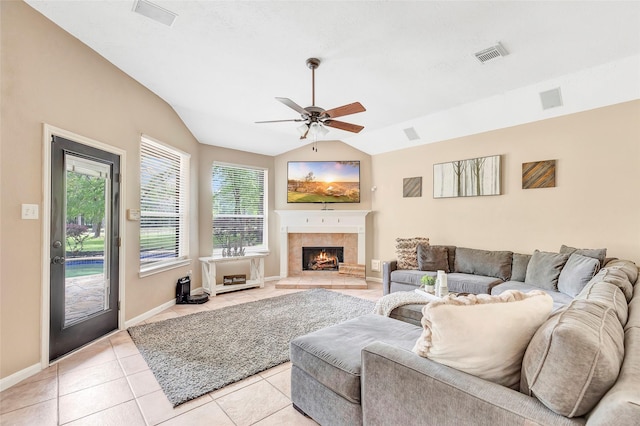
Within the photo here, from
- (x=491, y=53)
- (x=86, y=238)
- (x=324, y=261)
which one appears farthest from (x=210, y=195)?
(x=491, y=53)

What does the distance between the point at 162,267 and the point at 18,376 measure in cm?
183

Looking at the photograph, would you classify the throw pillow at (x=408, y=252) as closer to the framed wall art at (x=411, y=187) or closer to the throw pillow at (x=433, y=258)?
the throw pillow at (x=433, y=258)

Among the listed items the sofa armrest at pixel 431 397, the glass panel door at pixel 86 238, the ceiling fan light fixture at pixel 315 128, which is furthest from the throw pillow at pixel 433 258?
the glass panel door at pixel 86 238

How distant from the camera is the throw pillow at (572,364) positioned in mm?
849

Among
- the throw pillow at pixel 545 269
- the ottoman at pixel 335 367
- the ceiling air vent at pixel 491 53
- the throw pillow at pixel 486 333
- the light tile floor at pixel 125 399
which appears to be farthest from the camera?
the throw pillow at pixel 545 269

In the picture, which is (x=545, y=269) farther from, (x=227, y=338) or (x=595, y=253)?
(x=227, y=338)

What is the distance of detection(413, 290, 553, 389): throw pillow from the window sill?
364 cm

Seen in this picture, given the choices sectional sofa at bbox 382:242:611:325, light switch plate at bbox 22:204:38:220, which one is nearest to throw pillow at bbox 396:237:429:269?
sectional sofa at bbox 382:242:611:325

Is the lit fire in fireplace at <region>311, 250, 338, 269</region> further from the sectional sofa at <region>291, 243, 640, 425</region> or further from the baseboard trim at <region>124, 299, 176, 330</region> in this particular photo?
the sectional sofa at <region>291, 243, 640, 425</region>

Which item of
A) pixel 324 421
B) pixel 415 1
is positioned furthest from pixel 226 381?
pixel 415 1

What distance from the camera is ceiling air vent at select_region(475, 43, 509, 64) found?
107 inches

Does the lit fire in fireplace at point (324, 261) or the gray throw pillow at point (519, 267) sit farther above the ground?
the gray throw pillow at point (519, 267)

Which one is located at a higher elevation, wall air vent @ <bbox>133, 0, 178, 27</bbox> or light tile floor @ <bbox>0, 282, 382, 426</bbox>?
wall air vent @ <bbox>133, 0, 178, 27</bbox>

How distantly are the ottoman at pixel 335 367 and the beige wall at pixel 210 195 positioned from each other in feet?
12.1
